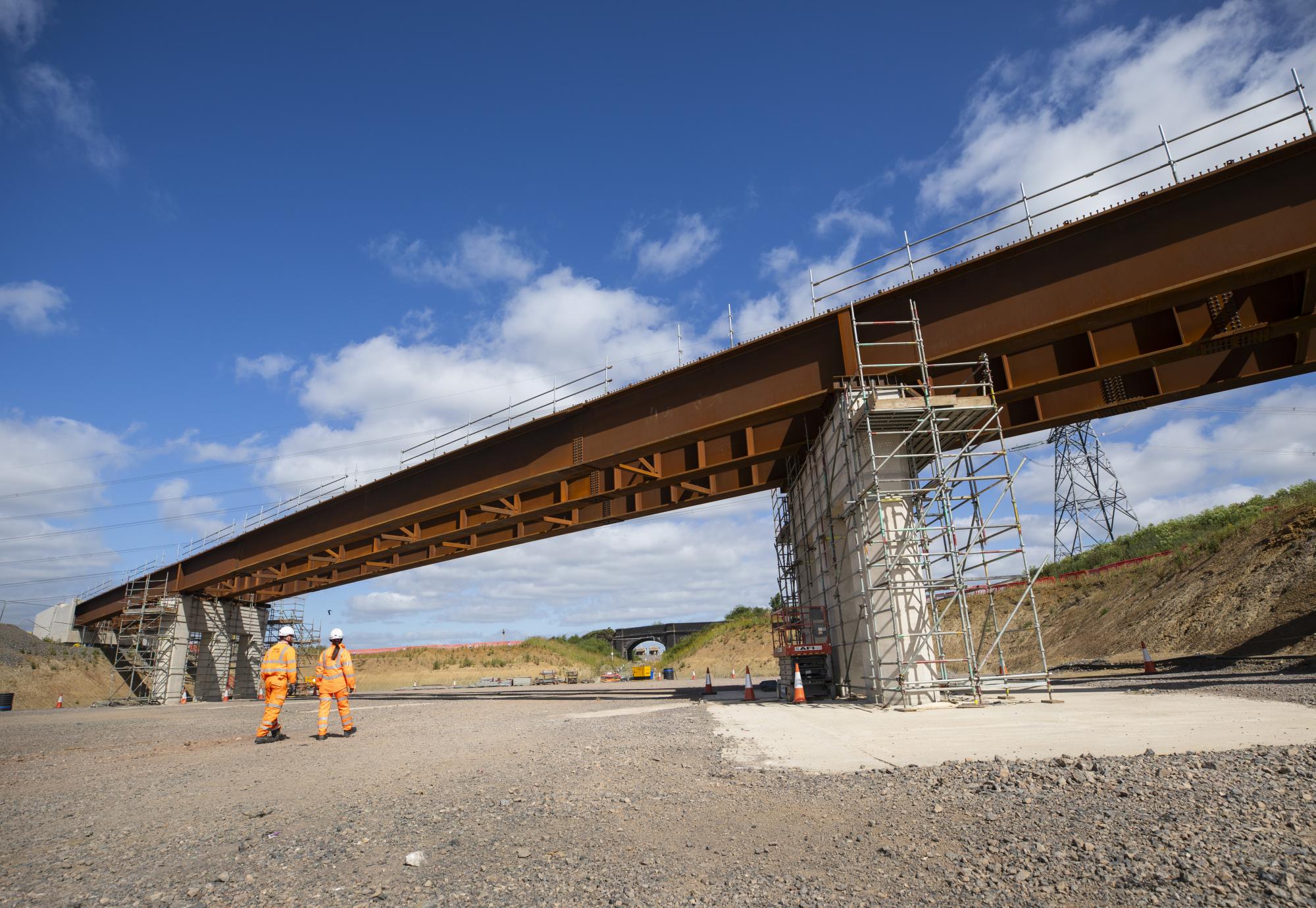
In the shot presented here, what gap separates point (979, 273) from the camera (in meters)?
12.4

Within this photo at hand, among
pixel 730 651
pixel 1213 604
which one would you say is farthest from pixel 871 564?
pixel 730 651

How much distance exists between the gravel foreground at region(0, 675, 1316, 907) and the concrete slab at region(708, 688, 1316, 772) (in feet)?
1.95

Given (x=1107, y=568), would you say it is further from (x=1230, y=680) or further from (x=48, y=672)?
(x=48, y=672)

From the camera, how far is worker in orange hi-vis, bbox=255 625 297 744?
10445mm

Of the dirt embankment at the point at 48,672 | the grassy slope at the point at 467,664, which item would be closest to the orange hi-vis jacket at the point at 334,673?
the dirt embankment at the point at 48,672

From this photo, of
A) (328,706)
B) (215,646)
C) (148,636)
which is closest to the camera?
(328,706)

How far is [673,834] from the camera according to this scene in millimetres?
4395

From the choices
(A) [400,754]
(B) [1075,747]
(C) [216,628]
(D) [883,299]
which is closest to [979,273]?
(D) [883,299]

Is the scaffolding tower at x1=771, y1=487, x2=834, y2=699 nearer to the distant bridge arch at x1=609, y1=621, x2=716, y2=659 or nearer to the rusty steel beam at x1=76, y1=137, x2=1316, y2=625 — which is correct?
the rusty steel beam at x1=76, y1=137, x2=1316, y2=625

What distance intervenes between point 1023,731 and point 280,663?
407 inches

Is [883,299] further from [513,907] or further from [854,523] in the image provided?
[513,907]

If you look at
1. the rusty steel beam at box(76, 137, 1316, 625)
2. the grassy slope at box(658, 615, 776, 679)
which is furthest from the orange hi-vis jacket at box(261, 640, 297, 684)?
the grassy slope at box(658, 615, 776, 679)

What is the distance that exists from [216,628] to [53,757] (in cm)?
2699

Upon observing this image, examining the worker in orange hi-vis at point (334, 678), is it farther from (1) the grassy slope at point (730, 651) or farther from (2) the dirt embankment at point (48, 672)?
(2) the dirt embankment at point (48, 672)
